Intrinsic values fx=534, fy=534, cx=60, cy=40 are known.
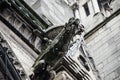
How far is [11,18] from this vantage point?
6.59 meters

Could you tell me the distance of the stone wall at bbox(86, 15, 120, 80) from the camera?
34.0 ft

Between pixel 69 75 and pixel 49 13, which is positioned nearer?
pixel 69 75

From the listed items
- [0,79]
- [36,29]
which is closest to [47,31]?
[36,29]

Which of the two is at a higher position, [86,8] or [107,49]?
[86,8]

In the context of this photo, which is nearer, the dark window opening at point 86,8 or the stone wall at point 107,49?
the stone wall at point 107,49

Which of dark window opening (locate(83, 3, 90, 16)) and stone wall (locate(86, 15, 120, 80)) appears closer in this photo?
stone wall (locate(86, 15, 120, 80))

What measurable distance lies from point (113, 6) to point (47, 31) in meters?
5.19

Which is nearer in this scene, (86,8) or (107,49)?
(107,49)

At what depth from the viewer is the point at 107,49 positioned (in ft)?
36.2

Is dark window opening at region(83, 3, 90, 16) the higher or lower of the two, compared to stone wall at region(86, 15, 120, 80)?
higher

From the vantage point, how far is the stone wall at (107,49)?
34.0 ft

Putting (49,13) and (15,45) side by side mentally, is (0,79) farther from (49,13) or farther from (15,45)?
(49,13)

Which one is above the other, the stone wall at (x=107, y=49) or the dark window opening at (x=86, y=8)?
the dark window opening at (x=86, y=8)

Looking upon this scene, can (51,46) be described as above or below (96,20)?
below
